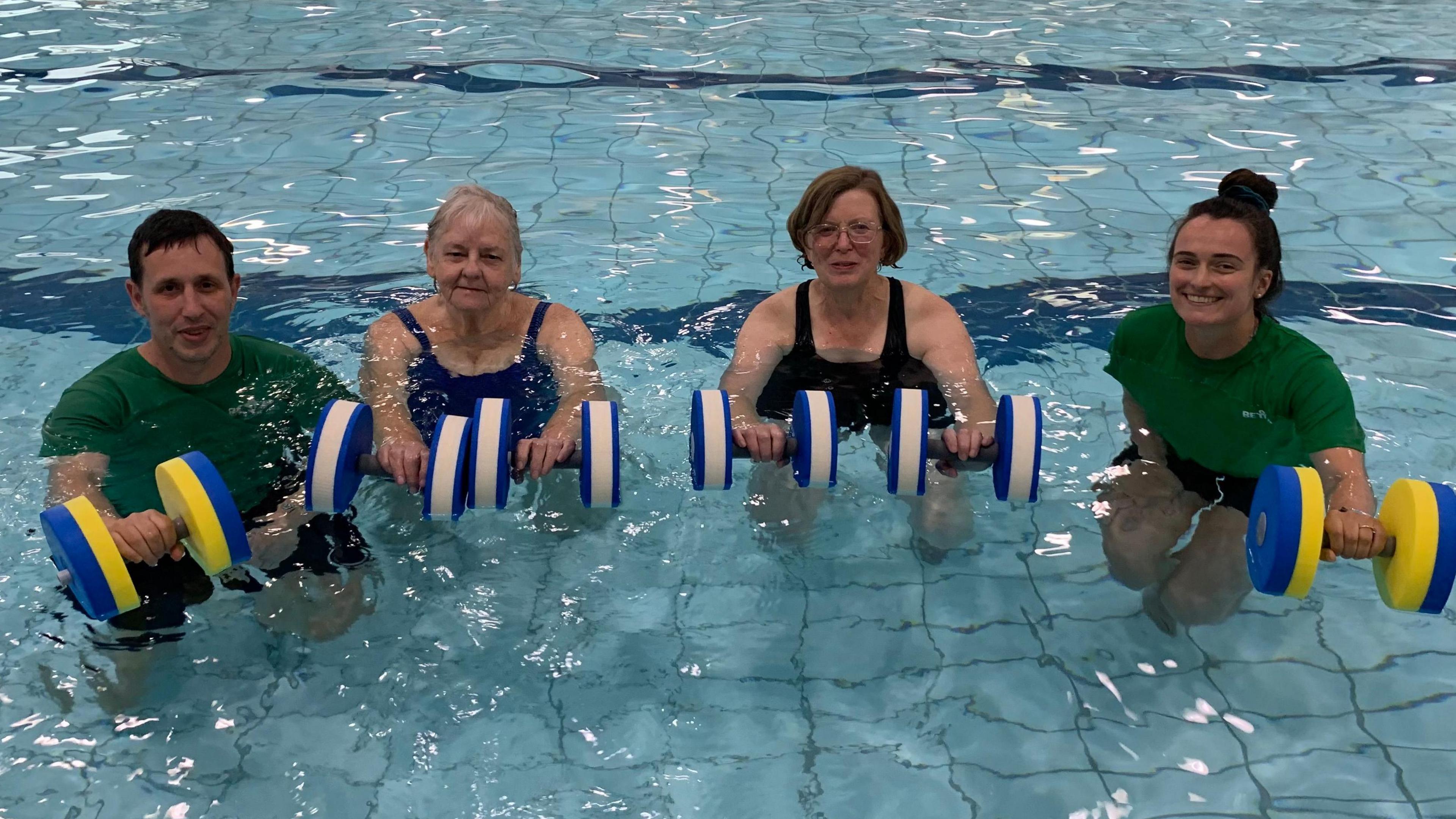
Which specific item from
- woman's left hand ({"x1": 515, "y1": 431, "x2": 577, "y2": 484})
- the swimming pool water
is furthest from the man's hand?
woman's left hand ({"x1": 515, "y1": 431, "x2": 577, "y2": 484})

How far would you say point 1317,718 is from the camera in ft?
10.8

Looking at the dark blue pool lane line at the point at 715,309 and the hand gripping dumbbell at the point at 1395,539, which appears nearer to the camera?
the hand gripping dumbbell at the point at 1395,539

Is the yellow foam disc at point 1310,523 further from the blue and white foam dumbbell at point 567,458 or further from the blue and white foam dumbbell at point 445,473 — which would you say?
the blue and white foam dumbbell at point 445,473

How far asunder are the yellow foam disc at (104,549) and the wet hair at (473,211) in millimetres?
1430

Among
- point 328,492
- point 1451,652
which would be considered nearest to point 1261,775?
point 1451,652

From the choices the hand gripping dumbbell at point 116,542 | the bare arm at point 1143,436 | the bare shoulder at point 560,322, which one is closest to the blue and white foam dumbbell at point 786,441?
the bare shoulder at point 560,322

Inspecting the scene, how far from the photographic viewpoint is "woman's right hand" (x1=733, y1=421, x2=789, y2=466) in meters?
3.58

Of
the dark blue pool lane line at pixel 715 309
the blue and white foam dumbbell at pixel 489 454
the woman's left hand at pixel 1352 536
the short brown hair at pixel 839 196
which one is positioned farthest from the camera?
the dark blue pool lane line at pixel 715 309

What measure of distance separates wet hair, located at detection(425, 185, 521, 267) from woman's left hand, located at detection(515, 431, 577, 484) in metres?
0.81

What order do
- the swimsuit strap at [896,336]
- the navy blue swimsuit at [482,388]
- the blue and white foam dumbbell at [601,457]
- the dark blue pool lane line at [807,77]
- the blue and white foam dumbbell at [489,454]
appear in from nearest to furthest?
the blue and white foam dumbbell at [489,454], the blue and white foam dumbbell at [601,457], the navy blue swimsuit at [482,388], the swimsuit strap at [896,336], the dark blue pool lane line at [807,77]

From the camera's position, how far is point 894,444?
11.5 ft

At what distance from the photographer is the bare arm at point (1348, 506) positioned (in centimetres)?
301

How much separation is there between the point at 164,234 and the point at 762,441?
1760 millimetres

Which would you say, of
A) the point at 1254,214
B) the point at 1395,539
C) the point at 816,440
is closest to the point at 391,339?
the point at 816,440
